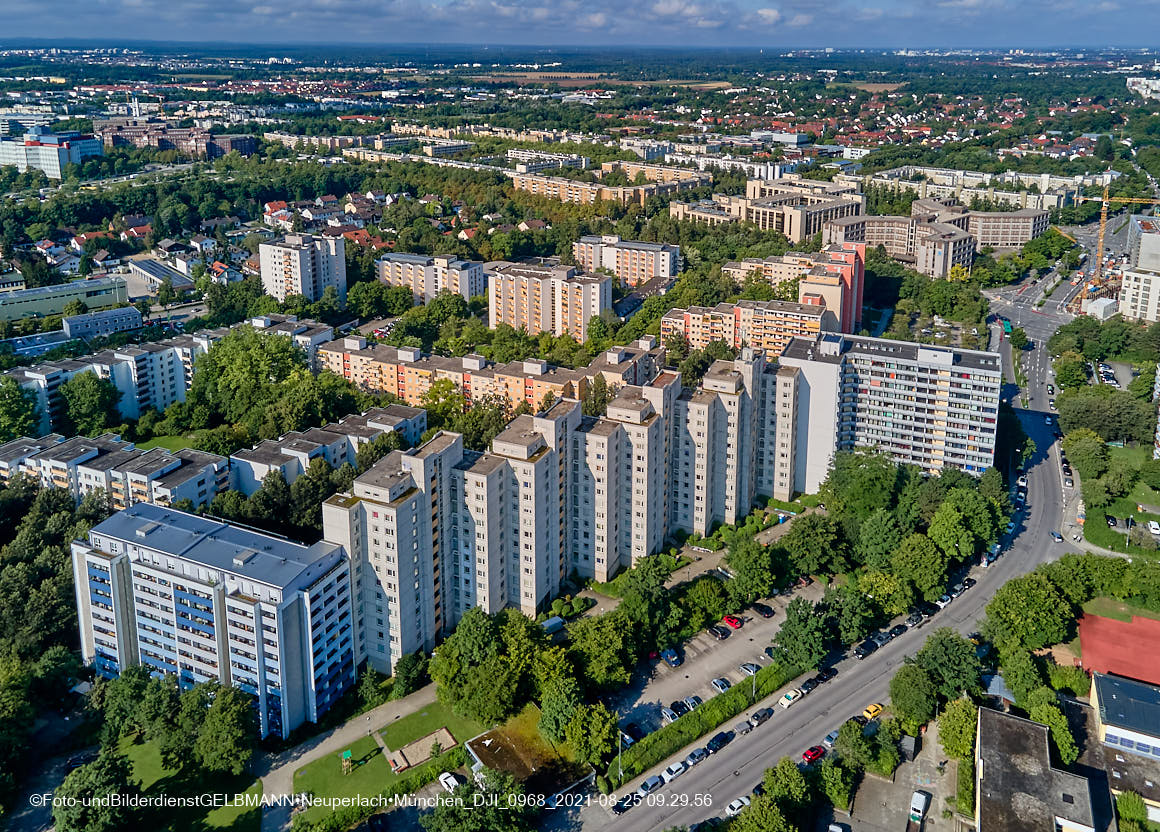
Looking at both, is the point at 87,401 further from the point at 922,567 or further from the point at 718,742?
the point at 922,567

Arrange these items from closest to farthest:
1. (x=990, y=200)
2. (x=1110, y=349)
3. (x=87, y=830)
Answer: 1. (x=87, y=830)
2. (x=1110, y=349)
3. (x=990, y=200)

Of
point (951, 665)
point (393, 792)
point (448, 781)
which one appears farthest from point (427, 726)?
point (951, 665)

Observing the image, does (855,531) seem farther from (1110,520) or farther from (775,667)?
(1110,520)

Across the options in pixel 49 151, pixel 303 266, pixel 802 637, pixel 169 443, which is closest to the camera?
pixel 802 637

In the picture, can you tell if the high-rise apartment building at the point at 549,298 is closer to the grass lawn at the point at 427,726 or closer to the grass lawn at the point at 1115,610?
the grass lawn at the point at 1115,610

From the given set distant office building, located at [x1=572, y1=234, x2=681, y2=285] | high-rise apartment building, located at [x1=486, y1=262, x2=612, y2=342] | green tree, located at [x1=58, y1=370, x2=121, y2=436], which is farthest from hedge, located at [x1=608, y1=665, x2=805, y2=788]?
distant office building, located at [x1=572, y1=234, x2=681, y2=285]

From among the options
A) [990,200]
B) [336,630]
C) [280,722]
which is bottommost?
[280,722]

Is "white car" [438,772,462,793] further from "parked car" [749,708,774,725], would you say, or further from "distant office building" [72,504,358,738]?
"parked car" [749,708,774,725]


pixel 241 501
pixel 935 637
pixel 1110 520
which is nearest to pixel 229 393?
pixel 241 501
